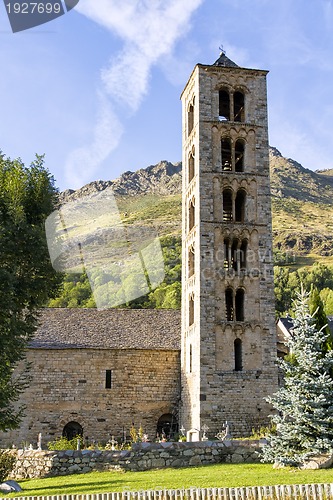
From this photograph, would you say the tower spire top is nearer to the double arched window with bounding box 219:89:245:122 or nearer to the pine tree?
the double arched window with bounding box 219:89:245:122

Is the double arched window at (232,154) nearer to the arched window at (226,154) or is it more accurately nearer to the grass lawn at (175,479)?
the arched window at (226,154)

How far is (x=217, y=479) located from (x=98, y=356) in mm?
15508

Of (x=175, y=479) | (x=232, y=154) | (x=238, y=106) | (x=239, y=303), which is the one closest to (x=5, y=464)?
(x=175, y=479)

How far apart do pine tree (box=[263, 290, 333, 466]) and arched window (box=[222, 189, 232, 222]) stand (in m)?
13.1

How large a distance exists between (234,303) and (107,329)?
752cm

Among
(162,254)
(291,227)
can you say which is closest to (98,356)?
(162,254)

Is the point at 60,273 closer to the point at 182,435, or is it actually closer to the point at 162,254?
the point at 182,435

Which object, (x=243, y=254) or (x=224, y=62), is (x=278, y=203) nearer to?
(x=224, y=62)

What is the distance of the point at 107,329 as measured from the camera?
31859 millimetres

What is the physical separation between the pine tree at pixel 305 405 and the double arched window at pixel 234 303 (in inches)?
396

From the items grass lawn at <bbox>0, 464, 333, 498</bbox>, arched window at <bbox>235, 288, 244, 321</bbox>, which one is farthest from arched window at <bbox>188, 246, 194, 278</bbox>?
grass lawn at <bbox>0, 464, 333, 498</bbox>

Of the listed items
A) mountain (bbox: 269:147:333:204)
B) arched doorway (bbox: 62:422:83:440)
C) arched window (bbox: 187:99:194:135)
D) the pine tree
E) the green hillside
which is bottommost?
arched doorway (bbox: 62:422:83:440)

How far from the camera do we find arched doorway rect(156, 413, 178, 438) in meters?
29.7

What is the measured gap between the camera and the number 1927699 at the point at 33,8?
13.6 meters
